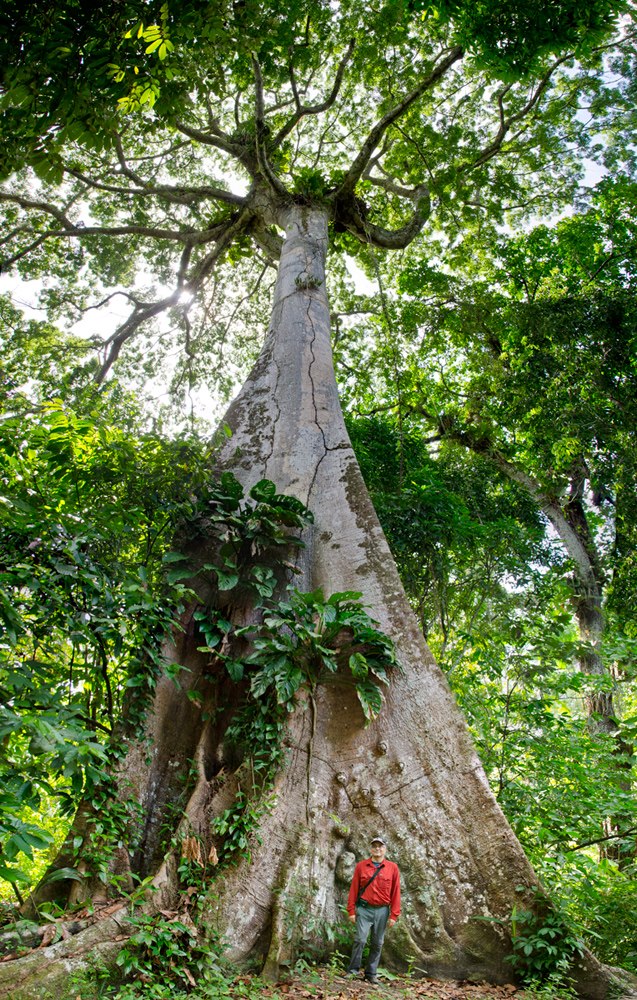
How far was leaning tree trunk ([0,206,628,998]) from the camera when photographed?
10.7 feet

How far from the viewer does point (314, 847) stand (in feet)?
11.5

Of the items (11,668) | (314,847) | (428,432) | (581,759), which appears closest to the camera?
(11,668)

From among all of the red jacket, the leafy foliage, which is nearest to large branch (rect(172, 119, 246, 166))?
the leafy foliage

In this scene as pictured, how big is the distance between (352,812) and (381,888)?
45cm

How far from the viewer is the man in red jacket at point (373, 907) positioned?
3.25 meters

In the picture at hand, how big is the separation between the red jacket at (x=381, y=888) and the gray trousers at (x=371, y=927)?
32mm

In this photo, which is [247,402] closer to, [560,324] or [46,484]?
[46,484]

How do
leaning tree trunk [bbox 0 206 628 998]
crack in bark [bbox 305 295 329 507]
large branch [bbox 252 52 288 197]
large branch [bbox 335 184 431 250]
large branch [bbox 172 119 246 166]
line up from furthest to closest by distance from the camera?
1. large branch [bbox 335 184 431 250]
2. large branch [bbox 172 119 246 166]
3. large branch [bbox 252 52 288 197]
4. crack in bark [bbox 305 295 329 507]
5. leaning tree trunk [bbox 0 206 628 998]

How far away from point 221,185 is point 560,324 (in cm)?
573

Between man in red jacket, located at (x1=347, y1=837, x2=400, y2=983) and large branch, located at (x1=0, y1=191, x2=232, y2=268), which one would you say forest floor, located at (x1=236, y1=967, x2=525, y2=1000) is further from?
large branch, located at (x1=0, y1=191, x2=232, y2=268)

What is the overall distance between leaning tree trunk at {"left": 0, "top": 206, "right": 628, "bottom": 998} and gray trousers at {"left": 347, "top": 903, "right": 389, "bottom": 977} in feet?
0.41

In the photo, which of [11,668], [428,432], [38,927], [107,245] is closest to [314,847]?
[38,927]

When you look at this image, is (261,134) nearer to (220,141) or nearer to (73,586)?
(220,141)

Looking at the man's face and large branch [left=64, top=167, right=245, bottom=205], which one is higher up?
large branch [left=64, top=167, right=245, bottom=205]
